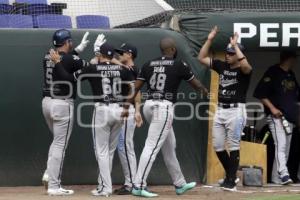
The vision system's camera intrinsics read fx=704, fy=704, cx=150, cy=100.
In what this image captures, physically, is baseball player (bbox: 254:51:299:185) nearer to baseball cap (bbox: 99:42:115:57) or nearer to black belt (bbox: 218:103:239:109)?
black belt (bbox: 218:103:239:109)

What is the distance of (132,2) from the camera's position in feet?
37.8

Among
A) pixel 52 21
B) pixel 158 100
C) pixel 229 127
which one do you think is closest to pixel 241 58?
pixel 229 127

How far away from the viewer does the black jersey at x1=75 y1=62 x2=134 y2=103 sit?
8078 millimetres

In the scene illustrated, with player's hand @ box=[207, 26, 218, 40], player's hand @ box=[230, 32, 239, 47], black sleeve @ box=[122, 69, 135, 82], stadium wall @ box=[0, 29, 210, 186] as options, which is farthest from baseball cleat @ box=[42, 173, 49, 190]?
player's hand @ box=[230, 32, 239, 47]

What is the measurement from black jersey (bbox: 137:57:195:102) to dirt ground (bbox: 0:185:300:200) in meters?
1.23

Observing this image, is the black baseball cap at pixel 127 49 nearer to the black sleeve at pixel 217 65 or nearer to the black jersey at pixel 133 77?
the black jersey at pixel 133 77

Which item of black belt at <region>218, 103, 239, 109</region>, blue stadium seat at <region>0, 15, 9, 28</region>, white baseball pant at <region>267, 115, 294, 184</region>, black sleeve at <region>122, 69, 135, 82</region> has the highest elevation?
blue stadium seat at <region>0, 15, 9, 28</region>

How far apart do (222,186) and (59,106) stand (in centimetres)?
229

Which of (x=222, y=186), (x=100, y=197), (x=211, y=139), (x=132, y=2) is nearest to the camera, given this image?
(x=100, y=197)

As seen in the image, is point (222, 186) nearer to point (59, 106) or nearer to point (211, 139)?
point (211, 139)

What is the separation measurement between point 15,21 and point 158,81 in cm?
280

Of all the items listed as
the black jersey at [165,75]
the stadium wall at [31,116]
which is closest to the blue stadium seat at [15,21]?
the stadium wall at [31,116]

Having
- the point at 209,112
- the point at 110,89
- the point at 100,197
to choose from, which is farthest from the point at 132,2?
the point at 100,197

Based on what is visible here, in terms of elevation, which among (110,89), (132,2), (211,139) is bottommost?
(211,139)
